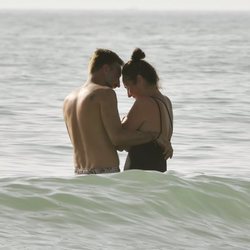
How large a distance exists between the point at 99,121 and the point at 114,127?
155 millimetres

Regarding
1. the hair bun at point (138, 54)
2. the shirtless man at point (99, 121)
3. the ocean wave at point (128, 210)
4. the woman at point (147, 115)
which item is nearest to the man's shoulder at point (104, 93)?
the shirtless man at point (99, 121)

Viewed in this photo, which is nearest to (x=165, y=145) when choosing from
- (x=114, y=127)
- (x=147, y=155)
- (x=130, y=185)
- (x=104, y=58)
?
(x=147, y=155)

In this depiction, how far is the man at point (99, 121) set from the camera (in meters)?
9.79

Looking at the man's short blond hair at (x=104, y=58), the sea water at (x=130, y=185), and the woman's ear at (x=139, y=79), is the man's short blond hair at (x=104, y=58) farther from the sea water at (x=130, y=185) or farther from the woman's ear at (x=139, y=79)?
the sea water at (x=130, y=185)

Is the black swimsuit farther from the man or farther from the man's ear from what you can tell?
the man's ear

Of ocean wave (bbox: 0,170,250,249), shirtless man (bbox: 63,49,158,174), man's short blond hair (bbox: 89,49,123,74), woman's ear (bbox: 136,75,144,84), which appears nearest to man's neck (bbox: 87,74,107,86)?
shirtless man (bbox: 63,49,158,174)

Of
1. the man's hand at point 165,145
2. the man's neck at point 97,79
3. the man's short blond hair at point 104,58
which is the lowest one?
the man's hand at point 165,145

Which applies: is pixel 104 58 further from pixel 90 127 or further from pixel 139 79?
pixel 90 127

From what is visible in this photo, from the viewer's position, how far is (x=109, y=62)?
32.0ft

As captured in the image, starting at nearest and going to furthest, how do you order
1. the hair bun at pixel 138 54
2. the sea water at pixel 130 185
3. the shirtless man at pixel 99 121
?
the sea water at pixel 130 185
the hair bun at pixel 138 54
the shirtless man at pixel 99 121

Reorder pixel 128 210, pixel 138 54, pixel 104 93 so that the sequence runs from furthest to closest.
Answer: pixel 128 210 < pixel 104 93 < pixel 138 54

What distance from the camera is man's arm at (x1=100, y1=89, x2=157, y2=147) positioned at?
980 centimetres

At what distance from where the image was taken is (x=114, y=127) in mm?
9844

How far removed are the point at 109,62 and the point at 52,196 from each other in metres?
1.14
